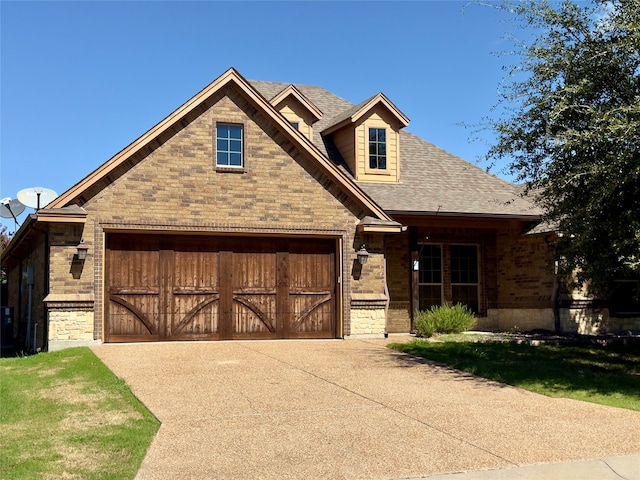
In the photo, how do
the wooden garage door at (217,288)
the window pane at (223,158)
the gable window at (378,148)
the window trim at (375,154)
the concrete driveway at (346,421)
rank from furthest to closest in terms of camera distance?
the gable window at (378,148) < the window trim at (375,154) < the window pane at (223,158) < the wooden garage door at (217,288) < the concrete driveway at (346,421)

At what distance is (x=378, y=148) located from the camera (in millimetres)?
20766

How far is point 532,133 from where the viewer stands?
42.2ft

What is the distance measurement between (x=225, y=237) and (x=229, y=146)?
2.08m

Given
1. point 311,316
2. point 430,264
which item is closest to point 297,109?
point 430,264

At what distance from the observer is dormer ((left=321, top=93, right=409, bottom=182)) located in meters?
20.4

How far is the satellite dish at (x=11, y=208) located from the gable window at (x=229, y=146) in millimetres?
6174

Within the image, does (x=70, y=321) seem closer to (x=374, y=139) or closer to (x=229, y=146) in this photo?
(x=229, y=146)

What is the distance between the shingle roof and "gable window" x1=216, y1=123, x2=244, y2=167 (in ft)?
13.2

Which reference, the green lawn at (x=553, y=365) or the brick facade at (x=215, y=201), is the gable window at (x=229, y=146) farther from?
the green lawn at (x=553, y=365)

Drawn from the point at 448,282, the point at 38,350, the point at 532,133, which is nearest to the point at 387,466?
the point at 532,133

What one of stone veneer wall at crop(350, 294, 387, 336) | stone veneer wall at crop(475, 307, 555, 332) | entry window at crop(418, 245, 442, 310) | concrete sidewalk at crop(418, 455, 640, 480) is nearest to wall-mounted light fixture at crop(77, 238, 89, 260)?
stone veneer wall at crop(350, 294, 387, 336)

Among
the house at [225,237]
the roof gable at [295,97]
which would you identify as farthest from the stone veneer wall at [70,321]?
the roof gable at [295,97]

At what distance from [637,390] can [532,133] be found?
4.66 meters

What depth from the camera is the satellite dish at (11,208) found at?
755 inches
